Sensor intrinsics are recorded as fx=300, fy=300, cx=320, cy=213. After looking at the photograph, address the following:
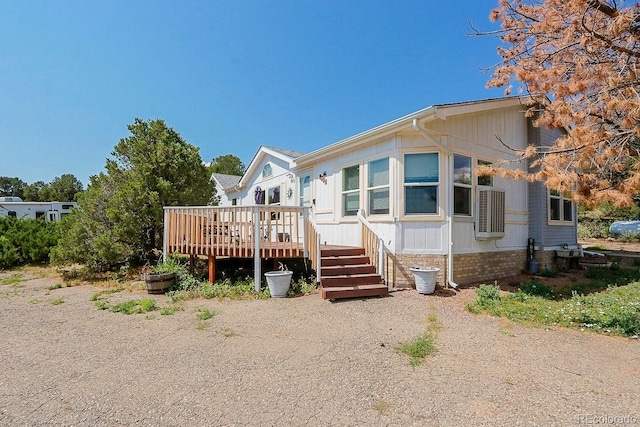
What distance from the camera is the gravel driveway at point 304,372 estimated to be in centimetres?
243

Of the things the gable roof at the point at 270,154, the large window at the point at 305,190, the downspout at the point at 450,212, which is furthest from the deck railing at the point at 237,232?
the gable roof at the point at 270,154

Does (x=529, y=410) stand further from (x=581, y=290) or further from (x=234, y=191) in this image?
(x=234, y=191)

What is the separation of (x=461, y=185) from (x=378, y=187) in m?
1.93

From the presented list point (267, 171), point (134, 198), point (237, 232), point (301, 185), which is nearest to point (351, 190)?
point (301, 185)

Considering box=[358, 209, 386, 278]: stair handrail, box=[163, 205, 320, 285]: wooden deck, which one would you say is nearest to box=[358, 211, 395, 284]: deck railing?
box=[358, 209, 386, 278]: stair handrail

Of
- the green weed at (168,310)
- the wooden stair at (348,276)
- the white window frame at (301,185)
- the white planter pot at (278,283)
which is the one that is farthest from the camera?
the white window frame at (301,185)

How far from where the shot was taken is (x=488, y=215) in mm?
7402

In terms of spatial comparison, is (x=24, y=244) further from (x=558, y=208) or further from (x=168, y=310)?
(x=558, y=208)

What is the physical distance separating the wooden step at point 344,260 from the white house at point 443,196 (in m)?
0.60

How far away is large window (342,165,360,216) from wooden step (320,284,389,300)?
250cm

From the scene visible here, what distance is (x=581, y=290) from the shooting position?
689 centimetres

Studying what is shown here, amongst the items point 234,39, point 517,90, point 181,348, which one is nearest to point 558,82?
point 517,90

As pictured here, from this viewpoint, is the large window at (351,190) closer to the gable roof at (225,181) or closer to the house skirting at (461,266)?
the house skirting at (461,266)

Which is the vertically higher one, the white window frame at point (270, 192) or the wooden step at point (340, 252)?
the white window frame at point (270, 192)
